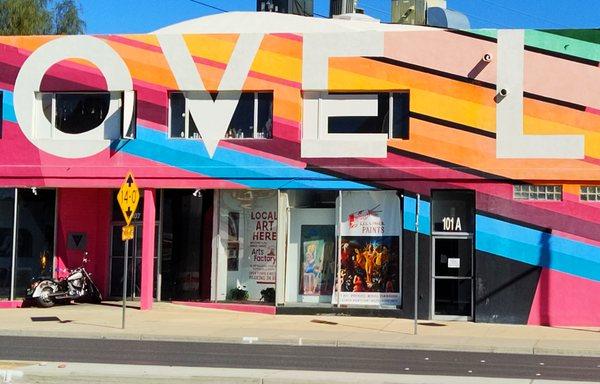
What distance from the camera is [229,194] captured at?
22.7 m

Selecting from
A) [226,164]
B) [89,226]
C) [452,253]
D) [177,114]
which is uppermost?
[177,114]

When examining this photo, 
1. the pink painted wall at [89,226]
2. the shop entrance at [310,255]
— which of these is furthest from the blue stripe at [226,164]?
A: the pink painted wall at [89,226]

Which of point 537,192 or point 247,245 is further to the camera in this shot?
point 247,245

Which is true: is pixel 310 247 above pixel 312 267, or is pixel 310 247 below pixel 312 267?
above

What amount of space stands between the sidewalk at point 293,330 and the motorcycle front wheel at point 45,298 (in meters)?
0.30

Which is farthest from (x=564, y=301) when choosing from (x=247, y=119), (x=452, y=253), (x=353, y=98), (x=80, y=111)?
(x=80, y=111)

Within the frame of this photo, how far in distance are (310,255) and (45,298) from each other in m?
7.29

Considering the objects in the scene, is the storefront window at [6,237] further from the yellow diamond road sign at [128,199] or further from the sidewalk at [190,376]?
the sidewalk at [190,376]

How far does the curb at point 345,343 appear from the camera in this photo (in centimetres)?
1569

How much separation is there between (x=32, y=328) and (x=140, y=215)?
6.87m

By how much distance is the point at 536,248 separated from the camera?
20234mm

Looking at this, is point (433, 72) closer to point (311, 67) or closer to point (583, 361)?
point (311, 67)

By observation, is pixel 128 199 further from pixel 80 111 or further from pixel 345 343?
pixel 80 111

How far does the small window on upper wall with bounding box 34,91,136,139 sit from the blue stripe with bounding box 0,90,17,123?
2.12 feet
